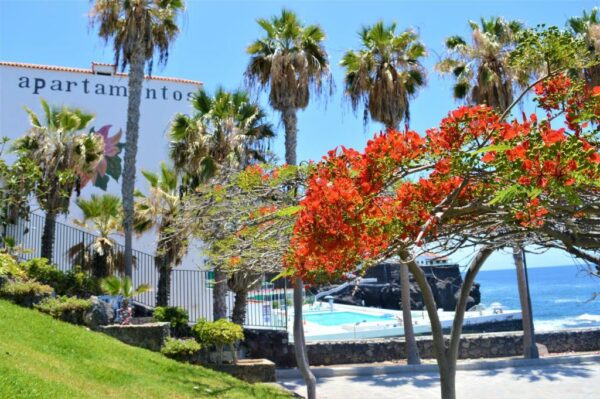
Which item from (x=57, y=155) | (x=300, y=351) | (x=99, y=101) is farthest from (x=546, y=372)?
(x=99, y=101)

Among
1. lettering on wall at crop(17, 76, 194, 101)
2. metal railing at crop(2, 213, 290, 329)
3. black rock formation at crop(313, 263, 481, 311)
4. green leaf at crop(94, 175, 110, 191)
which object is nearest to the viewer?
metal railing at crop(2, 213, 290, 329)

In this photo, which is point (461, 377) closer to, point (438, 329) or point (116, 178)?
point (438, 329)

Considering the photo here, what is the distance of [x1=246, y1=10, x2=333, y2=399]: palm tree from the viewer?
1445 cm

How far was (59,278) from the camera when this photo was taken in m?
14.8

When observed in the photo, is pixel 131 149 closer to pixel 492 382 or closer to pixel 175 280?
pixel 175 280

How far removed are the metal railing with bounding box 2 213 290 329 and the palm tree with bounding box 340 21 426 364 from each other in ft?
14.7

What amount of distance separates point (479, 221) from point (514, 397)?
29.1ft

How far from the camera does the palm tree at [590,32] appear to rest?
13.7 meters

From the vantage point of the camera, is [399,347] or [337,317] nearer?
[399,347]

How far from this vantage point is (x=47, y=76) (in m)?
26.1

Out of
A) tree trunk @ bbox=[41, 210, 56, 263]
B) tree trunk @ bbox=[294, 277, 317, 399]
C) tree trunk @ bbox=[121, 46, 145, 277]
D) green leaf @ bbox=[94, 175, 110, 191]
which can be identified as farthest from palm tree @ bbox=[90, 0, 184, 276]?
green leaf @ bbox=[94, 175, 110, 191]

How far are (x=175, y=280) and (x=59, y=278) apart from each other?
4.86 m

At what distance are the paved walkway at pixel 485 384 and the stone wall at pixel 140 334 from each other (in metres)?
3.70

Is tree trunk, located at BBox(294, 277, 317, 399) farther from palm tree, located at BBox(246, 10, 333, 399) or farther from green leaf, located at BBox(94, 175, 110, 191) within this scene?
Result: green leaf, located at BBox(94, 175, 110, 191)
